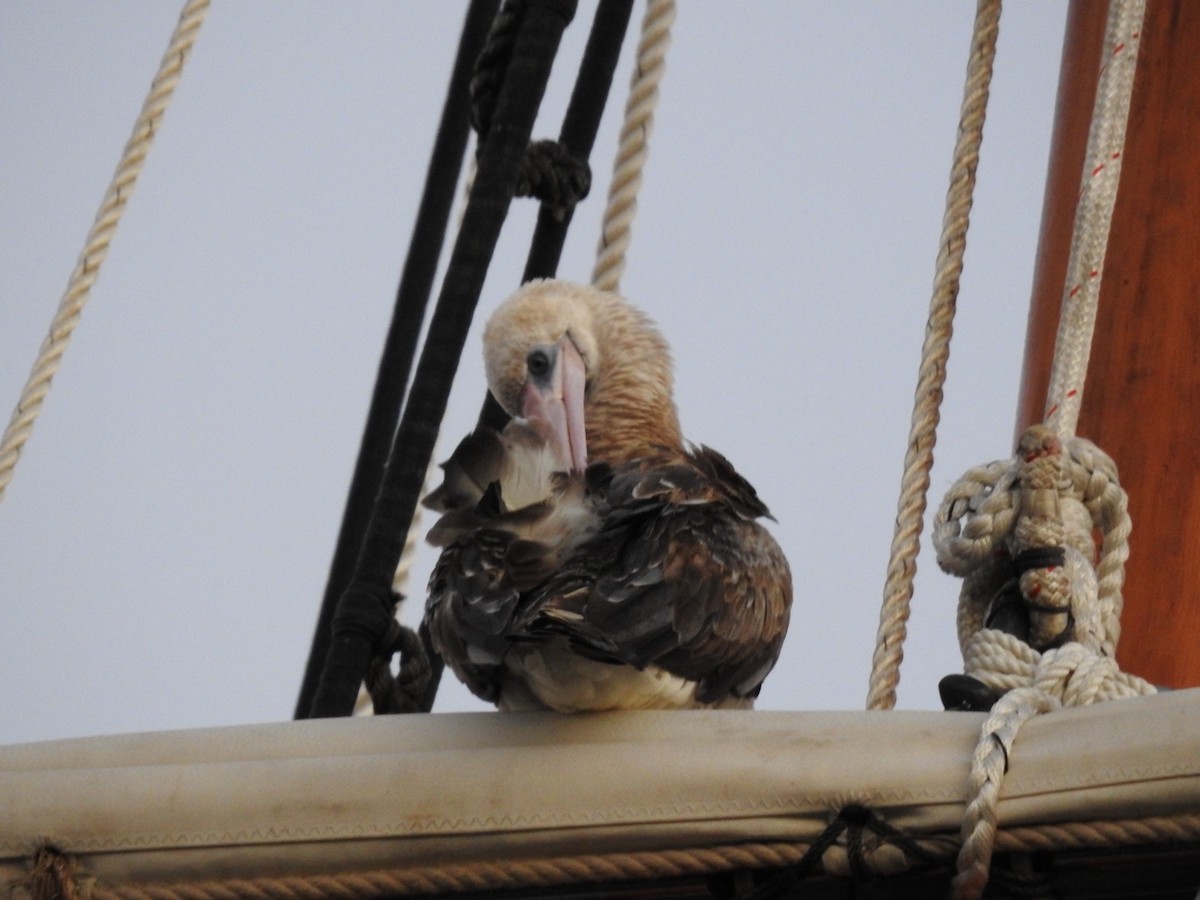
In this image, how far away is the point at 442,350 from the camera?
11.2 ft

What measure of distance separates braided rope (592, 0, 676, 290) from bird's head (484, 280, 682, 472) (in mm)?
141

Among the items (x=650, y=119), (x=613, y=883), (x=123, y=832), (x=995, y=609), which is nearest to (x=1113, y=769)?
(x=613, y=883)

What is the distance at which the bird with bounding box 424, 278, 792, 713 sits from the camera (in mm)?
2307

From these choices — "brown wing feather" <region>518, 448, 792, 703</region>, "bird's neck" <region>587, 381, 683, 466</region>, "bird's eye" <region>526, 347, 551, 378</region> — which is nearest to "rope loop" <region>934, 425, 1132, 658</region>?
"brown wing feather" <region>518, 448, 792, 703</region>

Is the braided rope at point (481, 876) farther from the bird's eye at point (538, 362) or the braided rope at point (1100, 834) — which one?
the bird's eye at point (538, 362)

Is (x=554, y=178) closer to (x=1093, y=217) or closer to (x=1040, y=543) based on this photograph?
(x=1093, y=217)

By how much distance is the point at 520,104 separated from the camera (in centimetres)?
349

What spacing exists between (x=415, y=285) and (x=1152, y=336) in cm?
151

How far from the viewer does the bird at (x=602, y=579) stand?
2.31 metres

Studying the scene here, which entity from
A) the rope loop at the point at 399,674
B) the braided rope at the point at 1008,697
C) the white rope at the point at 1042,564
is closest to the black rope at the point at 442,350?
the rope loop at the point at 399,674

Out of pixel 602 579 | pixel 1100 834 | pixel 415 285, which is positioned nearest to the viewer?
pixel 1100 834

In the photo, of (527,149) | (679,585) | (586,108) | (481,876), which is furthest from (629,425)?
(481,876)

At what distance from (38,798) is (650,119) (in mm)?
1683

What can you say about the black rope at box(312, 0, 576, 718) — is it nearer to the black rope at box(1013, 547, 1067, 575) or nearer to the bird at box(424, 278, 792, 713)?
the bird at box(424, 278, 792, 713)
